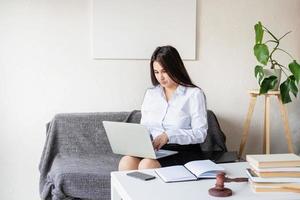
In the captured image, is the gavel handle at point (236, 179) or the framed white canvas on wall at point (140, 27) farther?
the framed white canvas on wall at point (140, 27)

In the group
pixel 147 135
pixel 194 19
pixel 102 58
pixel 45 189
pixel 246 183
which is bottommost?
pixel 45 189

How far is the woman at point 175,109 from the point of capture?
8.20ft

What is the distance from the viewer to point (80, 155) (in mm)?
2898

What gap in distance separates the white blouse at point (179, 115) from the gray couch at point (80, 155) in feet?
1.13

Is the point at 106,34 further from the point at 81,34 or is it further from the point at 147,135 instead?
the point at 147,135

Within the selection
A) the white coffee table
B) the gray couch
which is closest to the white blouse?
the gray couch

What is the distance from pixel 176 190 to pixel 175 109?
98 cm

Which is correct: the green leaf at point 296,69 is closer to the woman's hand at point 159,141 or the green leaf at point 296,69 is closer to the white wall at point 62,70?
the white wall at point 62,70

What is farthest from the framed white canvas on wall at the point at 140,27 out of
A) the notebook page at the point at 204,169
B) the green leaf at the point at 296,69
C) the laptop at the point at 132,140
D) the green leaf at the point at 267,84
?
the notebook page at the point at 204,169

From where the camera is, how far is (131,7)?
10.2 feet

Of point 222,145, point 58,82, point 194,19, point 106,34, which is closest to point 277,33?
point 194,19

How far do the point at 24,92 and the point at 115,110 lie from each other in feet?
2.14

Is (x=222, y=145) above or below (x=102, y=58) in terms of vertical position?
below

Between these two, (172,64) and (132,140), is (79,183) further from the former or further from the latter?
(172,64)
